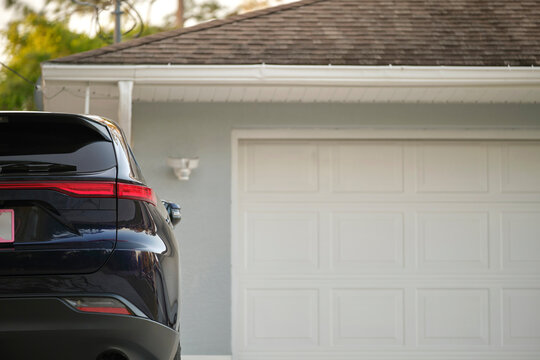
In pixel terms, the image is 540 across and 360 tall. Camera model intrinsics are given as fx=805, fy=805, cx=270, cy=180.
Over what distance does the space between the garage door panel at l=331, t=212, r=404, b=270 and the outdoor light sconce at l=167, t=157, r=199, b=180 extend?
154cm

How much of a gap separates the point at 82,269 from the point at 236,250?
472cm

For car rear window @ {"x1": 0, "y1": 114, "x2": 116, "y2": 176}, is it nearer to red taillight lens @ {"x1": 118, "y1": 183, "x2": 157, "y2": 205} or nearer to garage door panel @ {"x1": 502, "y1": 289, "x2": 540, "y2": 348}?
red taillight lens @ {"x1": 118, "y1": 183, "x2": 157, "y2": 205}

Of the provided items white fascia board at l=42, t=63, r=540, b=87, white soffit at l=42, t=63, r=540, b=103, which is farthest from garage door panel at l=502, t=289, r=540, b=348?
white fascia board at l=42, t=63, r=540, b=87

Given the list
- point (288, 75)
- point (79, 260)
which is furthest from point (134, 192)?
point (288, 75)

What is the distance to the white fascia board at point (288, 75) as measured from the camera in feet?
23.4

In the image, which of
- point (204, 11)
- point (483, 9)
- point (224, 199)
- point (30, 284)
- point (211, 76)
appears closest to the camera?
point (30, 284)

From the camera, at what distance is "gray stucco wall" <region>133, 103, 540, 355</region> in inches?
314

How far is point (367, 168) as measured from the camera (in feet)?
27.2

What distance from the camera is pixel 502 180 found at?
8352 mm

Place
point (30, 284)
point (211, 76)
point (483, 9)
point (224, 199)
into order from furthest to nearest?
point (483, 9), point (224, 199), point (211, 76), point (30, 284)

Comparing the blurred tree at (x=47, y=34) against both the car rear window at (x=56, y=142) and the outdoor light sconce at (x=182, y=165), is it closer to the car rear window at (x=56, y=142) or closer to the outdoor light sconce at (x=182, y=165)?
the outdoor light sconce at (x=182, y=165)

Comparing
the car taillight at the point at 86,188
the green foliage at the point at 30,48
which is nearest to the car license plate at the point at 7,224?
the car taillight at the point at 86,188

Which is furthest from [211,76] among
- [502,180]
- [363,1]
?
[502,180]

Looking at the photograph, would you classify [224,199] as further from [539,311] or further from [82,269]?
[82,269]
